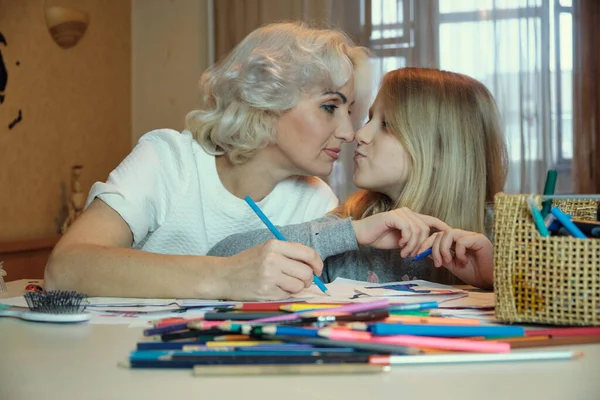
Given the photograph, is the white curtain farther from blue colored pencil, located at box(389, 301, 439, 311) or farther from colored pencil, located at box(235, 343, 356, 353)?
colored pencil, located at box(235, 343, 356, 353)

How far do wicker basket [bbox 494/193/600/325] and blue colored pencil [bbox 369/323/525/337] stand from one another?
0.26 ft

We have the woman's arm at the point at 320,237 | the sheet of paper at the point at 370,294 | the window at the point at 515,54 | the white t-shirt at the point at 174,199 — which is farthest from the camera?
the window at the point at 515,54

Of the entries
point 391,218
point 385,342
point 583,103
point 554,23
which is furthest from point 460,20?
point 385,342

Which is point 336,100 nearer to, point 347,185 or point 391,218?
point 391,218

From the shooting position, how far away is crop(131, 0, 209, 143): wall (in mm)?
4246

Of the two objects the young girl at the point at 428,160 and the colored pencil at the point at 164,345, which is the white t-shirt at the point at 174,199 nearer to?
the young girl at the point at 428,160

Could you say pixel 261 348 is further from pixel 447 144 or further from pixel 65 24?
pixel 65 24

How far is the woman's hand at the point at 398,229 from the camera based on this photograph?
1.40 m

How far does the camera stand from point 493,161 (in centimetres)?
176

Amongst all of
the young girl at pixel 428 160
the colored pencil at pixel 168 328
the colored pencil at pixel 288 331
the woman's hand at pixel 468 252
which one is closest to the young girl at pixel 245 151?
the young girl at pixel 428 160

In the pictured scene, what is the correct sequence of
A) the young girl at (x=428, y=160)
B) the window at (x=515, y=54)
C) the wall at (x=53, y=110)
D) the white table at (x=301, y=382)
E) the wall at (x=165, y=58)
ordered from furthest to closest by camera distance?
the wall at (x=165, y=58), the window at (x=515, y=54), the wall at (x=53, y=110), the young girl at (x=428, y=160), the white table at (x=301, y=382)

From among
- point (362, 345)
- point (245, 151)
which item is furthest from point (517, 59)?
point (362, 345)

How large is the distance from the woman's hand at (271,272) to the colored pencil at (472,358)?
43 cm

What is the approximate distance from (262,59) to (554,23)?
97.1 inches
